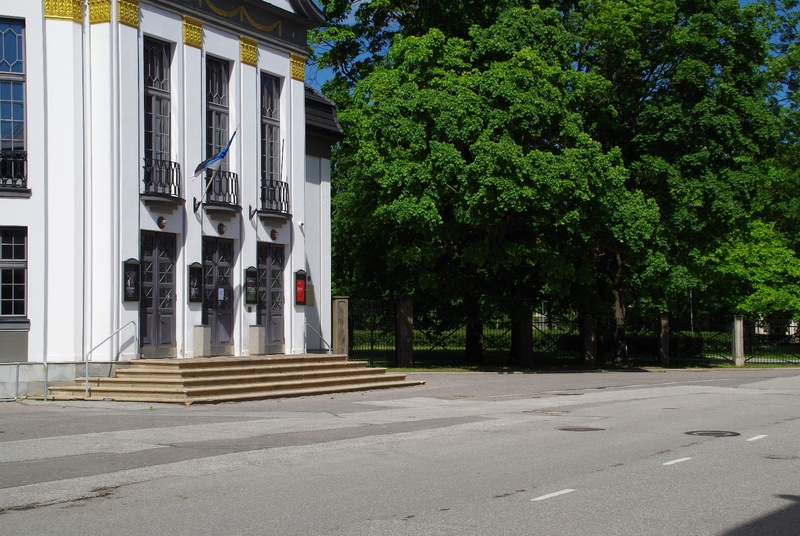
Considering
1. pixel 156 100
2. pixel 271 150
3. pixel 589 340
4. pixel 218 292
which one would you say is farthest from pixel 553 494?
pixel 589 340

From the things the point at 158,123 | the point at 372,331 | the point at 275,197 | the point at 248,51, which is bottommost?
the point at 372,331

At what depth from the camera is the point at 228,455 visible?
11.5m

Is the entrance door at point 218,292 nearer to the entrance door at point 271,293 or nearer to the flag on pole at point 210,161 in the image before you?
the entrance door at point 271,293

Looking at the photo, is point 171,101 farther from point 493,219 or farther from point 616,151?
point 616,151

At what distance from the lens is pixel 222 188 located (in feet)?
75.6

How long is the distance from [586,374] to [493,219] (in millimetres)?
6279

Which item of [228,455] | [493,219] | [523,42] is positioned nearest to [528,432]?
[228,455]

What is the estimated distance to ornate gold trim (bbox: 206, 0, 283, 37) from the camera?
2291 cm

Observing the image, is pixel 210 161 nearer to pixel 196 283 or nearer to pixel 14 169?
pixel 196 283

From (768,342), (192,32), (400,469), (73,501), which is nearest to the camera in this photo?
(73,501)

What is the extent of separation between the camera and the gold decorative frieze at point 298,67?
25.5 metres

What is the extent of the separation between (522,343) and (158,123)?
1806 centimetres

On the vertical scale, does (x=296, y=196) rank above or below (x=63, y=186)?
above

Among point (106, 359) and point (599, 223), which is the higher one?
point (599, 223)
